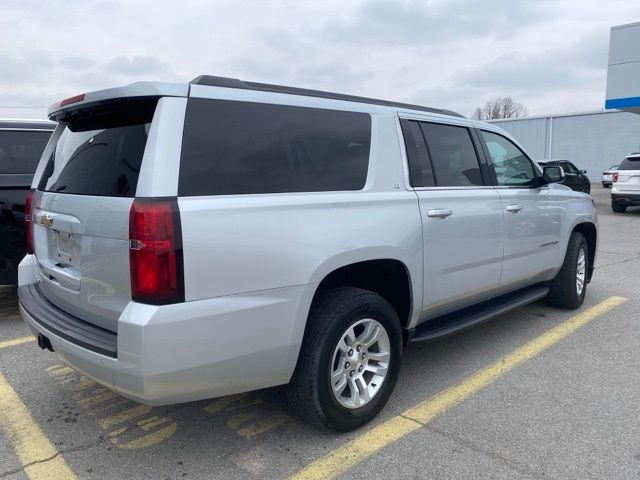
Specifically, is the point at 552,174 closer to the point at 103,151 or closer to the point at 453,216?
the point at 453,216

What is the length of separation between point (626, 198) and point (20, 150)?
15.5 meters

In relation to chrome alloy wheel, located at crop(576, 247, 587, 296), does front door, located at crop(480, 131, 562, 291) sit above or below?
above

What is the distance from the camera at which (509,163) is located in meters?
4.47

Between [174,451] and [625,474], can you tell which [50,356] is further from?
[625,474]

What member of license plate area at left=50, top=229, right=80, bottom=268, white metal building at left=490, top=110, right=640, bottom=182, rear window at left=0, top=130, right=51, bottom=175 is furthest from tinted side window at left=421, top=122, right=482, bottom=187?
white metal building at left=490, top=110, right=640, bottom=182

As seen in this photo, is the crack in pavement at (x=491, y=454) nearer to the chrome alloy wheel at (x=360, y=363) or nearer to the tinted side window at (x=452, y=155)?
the chrome alloy wheel at (x=360, y=363)

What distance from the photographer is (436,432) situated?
2.96m

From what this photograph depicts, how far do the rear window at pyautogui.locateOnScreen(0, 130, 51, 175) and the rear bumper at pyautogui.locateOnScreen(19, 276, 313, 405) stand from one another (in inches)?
122

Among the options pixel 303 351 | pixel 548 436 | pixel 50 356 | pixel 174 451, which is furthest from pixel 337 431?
pixel 50 356

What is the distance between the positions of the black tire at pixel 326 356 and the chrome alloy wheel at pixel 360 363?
0.05 meters

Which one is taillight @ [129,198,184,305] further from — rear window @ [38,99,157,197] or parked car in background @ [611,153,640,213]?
parked car in background @ [611,153,640,213]

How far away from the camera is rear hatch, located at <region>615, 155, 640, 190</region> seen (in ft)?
48.1

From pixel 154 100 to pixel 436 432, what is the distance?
2.32 meters

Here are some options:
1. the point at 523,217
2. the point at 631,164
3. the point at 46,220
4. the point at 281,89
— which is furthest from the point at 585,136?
the point at 46,220
